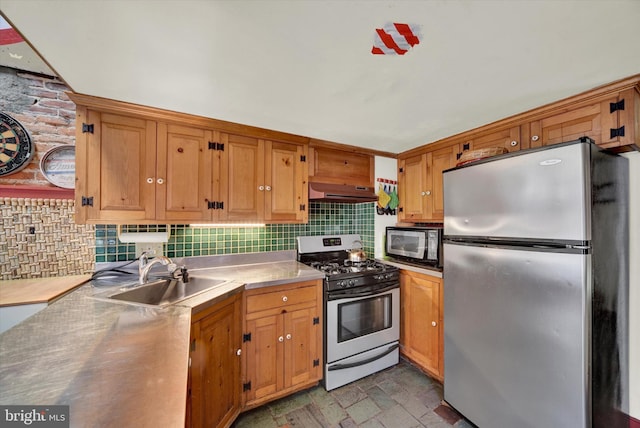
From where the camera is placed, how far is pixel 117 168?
1618mm

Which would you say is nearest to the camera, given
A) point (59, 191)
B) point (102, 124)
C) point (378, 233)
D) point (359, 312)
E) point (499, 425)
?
point (499, 425)

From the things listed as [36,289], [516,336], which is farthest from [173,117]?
[516,336]

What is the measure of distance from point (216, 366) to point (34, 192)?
1.80m

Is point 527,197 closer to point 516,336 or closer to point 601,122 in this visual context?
point 601,122

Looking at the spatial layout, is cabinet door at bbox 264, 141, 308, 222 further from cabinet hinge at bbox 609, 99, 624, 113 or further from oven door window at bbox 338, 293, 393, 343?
cabinet hinge at bbox 609, 99, 624, 113

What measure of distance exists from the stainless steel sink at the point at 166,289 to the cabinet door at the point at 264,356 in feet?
1.50

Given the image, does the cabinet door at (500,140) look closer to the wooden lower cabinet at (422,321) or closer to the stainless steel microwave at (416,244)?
the stainless steel microwave at (416,244)

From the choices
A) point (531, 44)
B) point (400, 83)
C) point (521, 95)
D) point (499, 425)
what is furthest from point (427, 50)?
point (499, 425)

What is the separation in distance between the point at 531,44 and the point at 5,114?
3.19 m

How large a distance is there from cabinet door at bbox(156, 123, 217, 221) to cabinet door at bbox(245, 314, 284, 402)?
936 millimetres

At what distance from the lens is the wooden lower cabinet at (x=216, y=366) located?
4.00ft

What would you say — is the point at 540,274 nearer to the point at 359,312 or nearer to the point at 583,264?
the point at 583,264

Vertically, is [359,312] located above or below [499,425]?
above

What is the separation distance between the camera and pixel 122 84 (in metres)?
1.37
